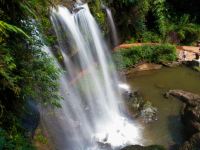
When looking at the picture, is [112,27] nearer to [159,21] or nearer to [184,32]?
[159,21]

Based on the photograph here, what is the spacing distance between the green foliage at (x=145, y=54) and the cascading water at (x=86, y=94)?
818 millimetres

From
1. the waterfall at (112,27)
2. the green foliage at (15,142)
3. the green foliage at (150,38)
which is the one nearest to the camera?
the green foliage at (15,142)

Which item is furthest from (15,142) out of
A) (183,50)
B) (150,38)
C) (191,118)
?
(150,38)

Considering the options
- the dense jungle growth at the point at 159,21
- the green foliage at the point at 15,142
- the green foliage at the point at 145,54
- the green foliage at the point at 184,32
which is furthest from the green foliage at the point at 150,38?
the green foliage at the point at 15,142

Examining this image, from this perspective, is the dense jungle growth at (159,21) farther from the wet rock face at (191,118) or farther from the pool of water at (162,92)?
the wet rock face at (191,118)

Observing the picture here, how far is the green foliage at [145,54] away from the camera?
48.1ft

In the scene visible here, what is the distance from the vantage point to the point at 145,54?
49.2 feet

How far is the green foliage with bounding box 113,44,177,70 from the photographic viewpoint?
48.1 ft

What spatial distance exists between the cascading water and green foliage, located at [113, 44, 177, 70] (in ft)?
2.68

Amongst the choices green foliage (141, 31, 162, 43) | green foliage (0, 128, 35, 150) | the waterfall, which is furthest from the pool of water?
green foliage (0, 128, 35, 150)

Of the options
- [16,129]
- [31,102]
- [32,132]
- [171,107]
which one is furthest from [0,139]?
[171,107]

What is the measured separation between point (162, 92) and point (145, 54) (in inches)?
99.5

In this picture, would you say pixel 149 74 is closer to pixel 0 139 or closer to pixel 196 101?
pixel 196 101

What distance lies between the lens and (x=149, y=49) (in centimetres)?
1516
